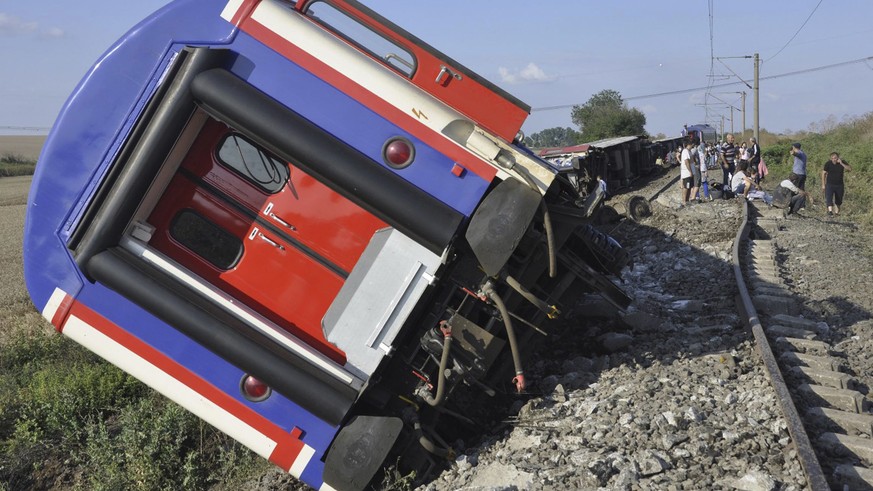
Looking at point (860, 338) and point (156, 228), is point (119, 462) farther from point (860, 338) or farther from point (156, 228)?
point (860, 338)

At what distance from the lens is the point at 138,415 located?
22.4 feet

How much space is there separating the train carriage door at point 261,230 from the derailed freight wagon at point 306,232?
0.01 m

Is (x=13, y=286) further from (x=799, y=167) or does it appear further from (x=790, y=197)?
(x=799, y=167)

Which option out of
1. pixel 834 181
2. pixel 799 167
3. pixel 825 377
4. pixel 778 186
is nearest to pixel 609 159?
pixel 778 186

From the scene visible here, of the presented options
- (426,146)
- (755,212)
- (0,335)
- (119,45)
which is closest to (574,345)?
(426,146)

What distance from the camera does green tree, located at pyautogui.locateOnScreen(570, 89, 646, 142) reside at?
67562 millimetres

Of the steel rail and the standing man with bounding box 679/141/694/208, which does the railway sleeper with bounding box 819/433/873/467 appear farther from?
the standing man with bounding box 679/141/694/208

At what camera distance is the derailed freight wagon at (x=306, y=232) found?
5004 mm

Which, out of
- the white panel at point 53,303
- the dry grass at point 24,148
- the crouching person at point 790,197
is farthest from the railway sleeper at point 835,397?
the dry grass at point 24,148

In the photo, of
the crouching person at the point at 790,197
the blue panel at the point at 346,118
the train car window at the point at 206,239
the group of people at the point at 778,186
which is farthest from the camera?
the group of people at the point at 778,186

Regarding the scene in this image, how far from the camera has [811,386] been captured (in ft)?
18.5

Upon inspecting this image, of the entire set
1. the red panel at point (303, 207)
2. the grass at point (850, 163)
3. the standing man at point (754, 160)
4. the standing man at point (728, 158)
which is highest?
the grass at point (850, 163)

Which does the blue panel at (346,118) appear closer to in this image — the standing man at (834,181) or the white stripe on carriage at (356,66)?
the white stripe on carriage at (356,66)

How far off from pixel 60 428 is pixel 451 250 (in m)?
4.01
